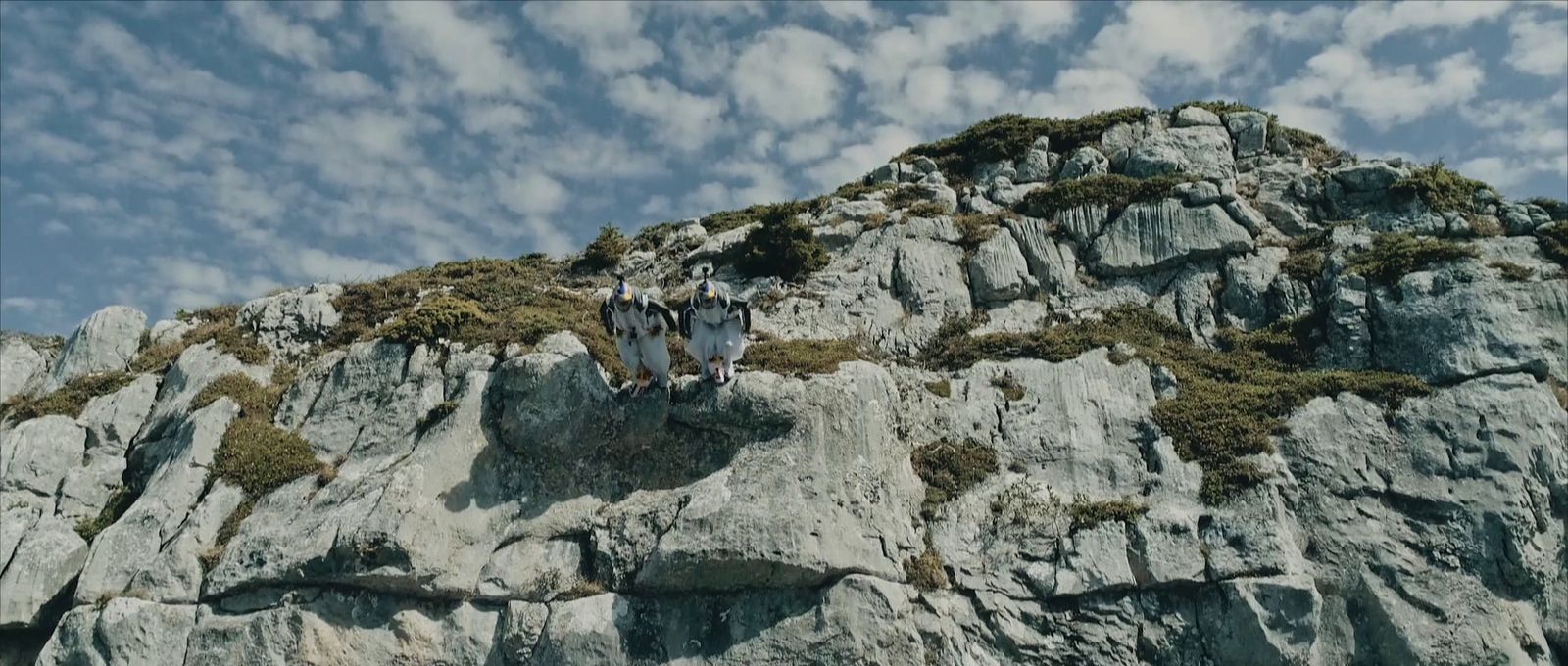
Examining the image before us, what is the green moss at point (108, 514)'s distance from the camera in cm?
2325

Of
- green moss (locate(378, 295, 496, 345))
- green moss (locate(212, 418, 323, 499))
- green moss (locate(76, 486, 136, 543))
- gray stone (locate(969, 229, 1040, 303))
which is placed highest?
gray stone (locate(969, 229, 1040, 303))

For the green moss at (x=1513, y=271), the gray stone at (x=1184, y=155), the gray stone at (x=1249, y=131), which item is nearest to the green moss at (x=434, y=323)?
the gray stone at (x=1184, y=155)

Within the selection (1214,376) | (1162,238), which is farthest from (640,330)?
(1162,238)

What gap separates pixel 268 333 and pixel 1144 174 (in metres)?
26.0

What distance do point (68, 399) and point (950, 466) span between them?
22638 millimetres

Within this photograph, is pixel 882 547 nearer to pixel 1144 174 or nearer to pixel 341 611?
pixel 341 611

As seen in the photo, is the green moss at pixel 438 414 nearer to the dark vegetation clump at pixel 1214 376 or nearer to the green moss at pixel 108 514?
the green moss at pixel 108 514

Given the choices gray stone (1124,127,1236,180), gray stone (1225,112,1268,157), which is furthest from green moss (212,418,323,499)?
gray stone (1225,112,1268,157)

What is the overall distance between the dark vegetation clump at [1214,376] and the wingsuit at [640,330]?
7.53 meters

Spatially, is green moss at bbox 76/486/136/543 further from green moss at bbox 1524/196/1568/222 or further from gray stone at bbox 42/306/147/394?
green moss at bbox 1524/196/1568/222

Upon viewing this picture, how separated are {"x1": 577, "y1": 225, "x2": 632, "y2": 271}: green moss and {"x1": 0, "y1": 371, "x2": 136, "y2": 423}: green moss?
13.5 metres

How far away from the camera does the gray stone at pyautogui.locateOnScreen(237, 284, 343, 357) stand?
27219 millimetres

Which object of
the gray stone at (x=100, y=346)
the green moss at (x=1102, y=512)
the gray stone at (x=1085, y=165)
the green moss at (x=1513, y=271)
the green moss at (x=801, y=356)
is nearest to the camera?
the green moss at (x=1102, y=512)

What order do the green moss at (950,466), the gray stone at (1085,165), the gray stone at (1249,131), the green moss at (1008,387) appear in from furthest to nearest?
the gray stone at (1249,131) < the gray stone at (1085,165) < the green moss at (1008,387) < the green moss at (950,466)
